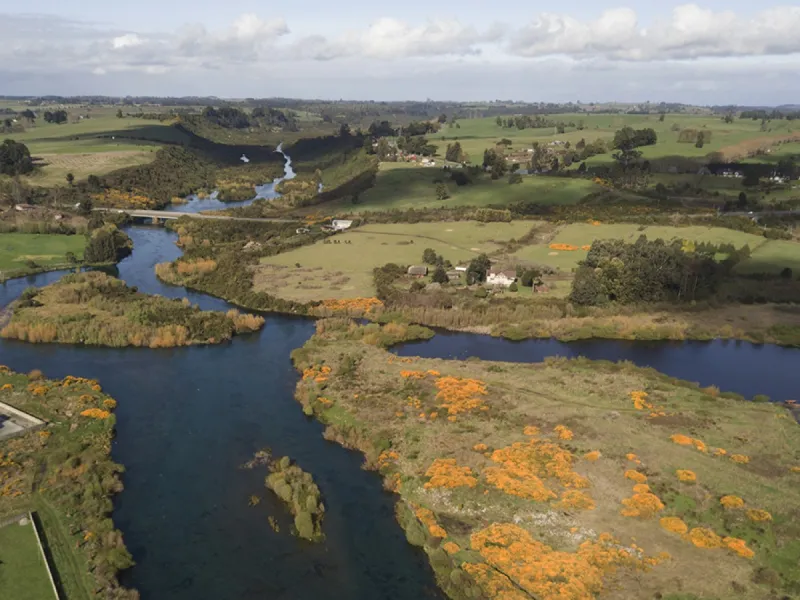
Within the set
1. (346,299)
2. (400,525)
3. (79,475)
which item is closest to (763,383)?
(400,525)

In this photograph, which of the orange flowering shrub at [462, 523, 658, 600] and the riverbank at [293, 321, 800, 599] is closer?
the orange flowering shrub at [462, 523, 658, 600]

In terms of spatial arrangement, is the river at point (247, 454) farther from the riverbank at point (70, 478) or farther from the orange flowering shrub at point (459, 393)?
the orange flowering shrub at point (459, 393)

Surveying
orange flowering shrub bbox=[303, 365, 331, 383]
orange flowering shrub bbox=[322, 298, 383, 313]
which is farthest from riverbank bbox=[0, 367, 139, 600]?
orange flowering shrub bbox=[322, 298, 383, 313]

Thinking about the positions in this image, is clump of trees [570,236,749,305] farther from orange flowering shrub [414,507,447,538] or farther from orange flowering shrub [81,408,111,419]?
orange flowering shrub [81,408,111,419]

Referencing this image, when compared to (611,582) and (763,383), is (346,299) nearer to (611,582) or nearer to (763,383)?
(763,383)

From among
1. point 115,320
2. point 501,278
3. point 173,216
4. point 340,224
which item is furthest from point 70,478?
point 173,216

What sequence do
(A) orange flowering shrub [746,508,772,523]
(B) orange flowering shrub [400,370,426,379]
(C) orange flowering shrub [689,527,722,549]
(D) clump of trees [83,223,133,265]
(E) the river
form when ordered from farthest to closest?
(D) clump of trees [83,223,133,265] → (B) orange flowering shrub [400,370,426,379] → (A) orange flowering shrub [746,508,772,523] → (E) the river → (C) orange flowering shrub [689,527,722,549]
